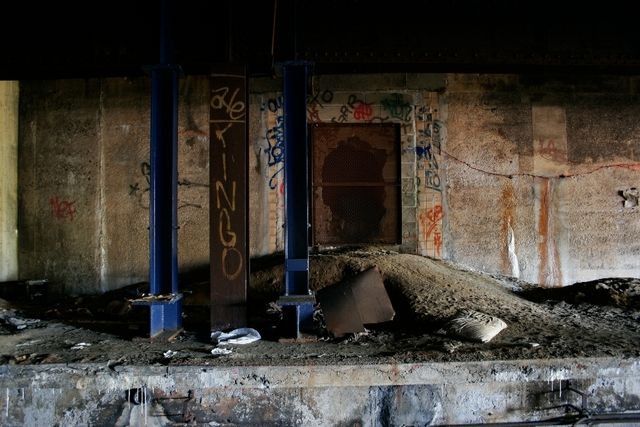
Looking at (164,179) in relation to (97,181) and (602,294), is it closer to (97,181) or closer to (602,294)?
(97,181)

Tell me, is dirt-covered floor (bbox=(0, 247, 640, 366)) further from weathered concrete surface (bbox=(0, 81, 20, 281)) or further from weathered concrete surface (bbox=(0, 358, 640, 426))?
weathered concrete surface (bbox=(0, 81, 20, 281))

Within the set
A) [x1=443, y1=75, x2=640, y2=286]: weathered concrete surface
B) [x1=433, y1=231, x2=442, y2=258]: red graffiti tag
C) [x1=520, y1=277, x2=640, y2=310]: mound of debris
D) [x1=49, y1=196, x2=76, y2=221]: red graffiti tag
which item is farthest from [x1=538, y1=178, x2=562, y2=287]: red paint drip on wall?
[x1=49, y1=196, x2=76, y2=221]: red graffiti tag

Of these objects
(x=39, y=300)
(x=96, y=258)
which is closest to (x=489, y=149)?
(x=96, y=258)

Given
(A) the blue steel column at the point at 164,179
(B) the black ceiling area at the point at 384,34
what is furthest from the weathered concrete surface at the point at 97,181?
(A) the blue steel column at the point at 164,179

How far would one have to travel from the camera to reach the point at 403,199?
7.30 m

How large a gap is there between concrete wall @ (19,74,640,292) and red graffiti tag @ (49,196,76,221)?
17 millimetres

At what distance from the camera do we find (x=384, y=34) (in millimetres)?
4520

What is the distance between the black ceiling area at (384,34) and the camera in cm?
449

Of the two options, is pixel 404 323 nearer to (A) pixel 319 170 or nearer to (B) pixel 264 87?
(A) pixel 319 170

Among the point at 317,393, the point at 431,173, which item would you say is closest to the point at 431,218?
the point at 431,173

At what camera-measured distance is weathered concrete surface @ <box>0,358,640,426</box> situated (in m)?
3.31

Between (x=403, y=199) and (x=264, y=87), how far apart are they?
117 inches

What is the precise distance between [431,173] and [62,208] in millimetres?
6200

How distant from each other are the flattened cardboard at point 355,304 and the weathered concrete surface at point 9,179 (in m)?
5.69
